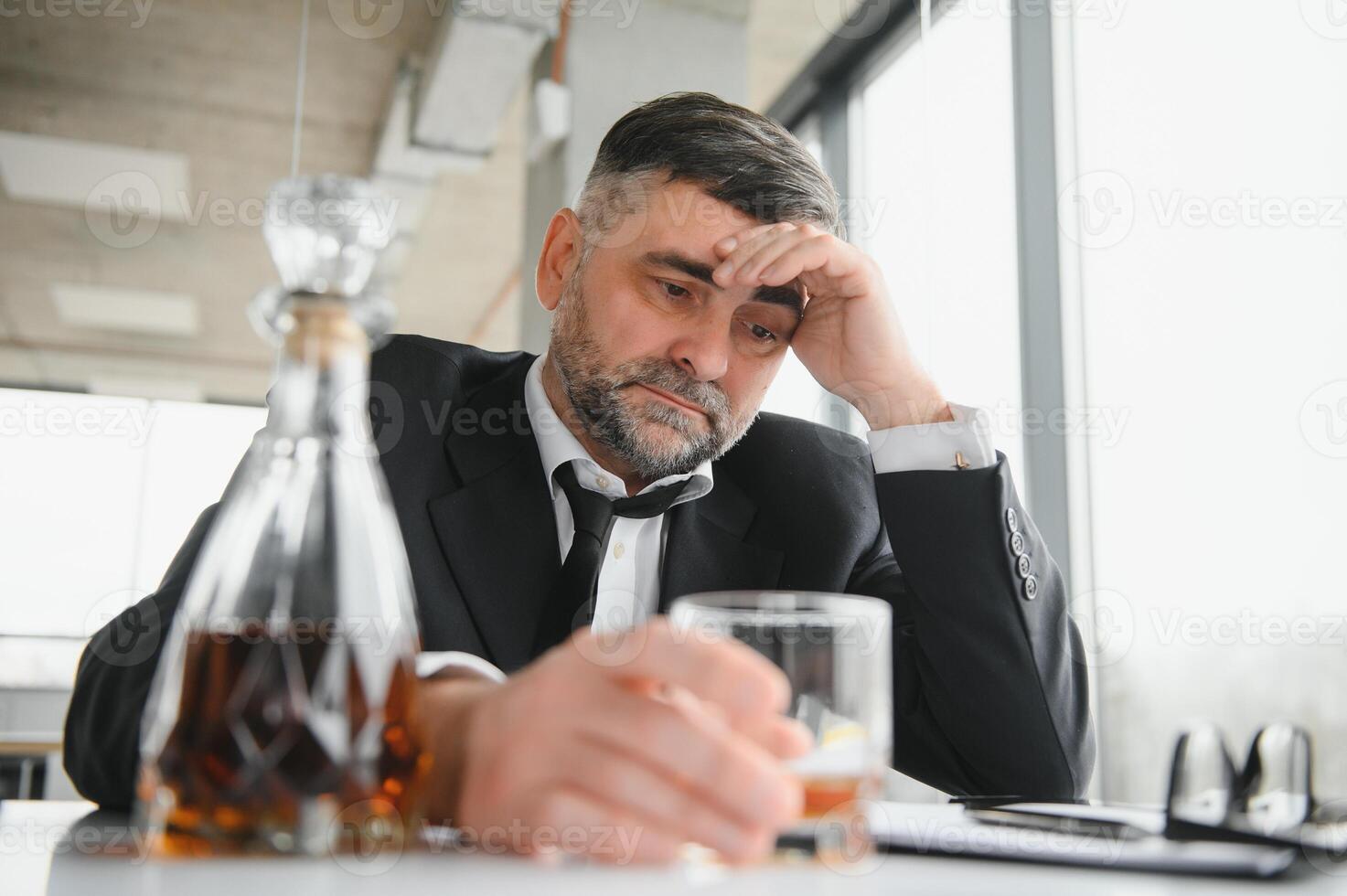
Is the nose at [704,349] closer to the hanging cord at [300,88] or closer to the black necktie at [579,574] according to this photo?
the black necktie at [579,574]

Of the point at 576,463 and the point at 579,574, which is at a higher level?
the point at 576,463

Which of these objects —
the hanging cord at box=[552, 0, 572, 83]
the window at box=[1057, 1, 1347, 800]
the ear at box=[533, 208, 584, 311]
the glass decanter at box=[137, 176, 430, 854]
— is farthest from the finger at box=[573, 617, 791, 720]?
the hanging cord at box=[552, 0, 572, 83]

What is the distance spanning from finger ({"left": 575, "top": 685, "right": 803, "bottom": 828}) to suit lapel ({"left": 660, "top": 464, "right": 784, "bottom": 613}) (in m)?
1.01

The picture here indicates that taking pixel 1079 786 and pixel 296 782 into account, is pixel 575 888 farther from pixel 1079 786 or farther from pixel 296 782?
pixel 1079 786

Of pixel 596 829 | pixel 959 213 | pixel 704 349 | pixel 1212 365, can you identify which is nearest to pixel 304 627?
pixel 596 829

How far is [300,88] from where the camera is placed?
4.74 meters

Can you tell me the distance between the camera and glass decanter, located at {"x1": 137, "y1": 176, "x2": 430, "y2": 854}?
0.43 meters

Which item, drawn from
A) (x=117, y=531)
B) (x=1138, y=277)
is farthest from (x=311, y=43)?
(x=1138, y=277)

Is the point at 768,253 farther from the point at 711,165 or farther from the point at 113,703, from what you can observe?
the point at 113,703

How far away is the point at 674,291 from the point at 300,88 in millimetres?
3869

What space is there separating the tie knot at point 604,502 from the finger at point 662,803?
99 centimetres

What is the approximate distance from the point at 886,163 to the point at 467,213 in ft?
6.58

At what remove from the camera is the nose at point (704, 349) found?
4.78 feet

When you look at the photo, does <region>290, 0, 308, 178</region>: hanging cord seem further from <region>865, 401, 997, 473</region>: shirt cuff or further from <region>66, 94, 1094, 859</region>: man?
<region>865, 401, 997, 473</region>: shirt cuff
